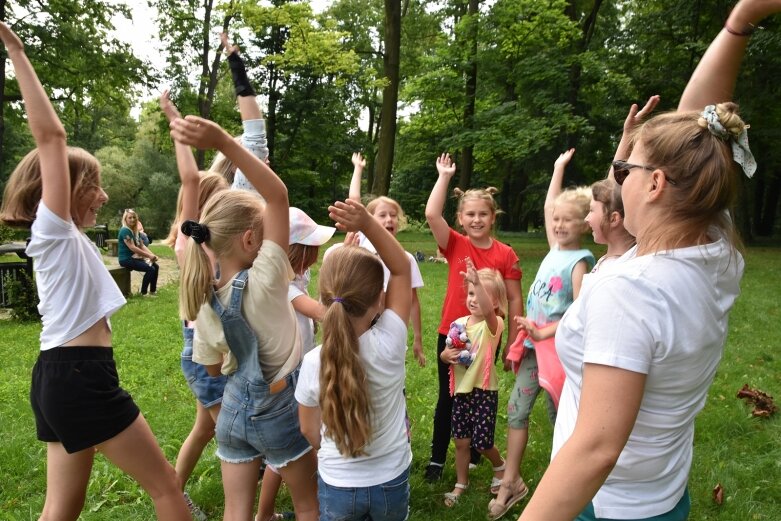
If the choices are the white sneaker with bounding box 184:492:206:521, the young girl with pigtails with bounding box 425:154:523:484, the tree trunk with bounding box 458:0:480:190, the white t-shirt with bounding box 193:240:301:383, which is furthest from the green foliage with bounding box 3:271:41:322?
the tree trunk with bounding box 458:0:480:190

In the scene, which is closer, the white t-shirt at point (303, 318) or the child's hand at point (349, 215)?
the child's hand at point (349, 215)

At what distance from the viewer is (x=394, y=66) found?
1515 cm

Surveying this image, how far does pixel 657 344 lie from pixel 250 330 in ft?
A: 5.18

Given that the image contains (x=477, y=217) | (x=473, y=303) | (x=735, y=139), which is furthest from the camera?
(x=477, y=217)

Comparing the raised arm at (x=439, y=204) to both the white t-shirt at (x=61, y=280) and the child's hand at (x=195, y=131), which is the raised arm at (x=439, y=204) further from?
the white t-shirt at (x=61, y=280)

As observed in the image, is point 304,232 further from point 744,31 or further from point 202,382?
point 744,31

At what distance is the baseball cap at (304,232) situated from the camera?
2922mm

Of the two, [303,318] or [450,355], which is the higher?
[303,318]

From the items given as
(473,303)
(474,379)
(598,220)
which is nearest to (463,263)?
(473,303)

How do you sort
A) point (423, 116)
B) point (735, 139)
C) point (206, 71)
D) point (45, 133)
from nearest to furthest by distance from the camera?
1. point (735, 139)
2. point (45, 133)
3. point (206, 71)
4. point (423, 116)

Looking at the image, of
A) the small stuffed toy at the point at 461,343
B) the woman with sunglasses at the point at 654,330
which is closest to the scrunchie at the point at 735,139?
the woman with sunglasses at the point at 654,330

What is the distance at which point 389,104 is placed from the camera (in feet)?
49.4

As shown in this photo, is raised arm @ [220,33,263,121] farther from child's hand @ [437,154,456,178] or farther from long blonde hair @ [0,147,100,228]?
child's hand @ [437,154,456,178]

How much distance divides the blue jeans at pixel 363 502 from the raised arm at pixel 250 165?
1020 millimetres
